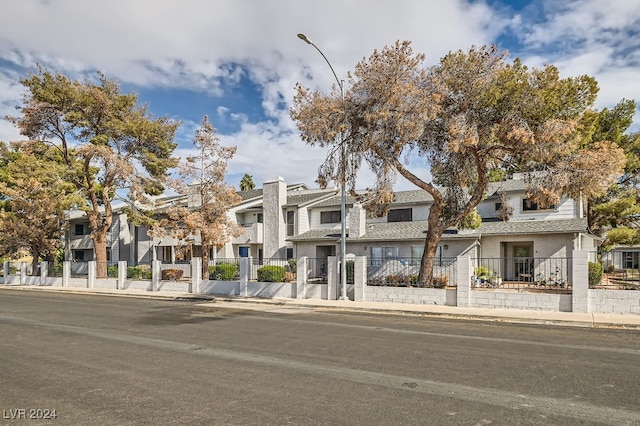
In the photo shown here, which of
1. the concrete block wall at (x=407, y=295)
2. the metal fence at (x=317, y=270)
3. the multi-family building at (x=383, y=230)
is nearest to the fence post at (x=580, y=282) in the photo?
the multi-family building at (x=383, y=230)

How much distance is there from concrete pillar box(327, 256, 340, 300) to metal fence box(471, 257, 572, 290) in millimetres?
5842

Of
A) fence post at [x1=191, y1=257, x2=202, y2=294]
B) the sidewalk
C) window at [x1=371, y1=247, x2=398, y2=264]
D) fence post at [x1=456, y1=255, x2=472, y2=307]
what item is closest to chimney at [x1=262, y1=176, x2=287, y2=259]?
window at [x1=371, y1=247, x2=398, y2=264]

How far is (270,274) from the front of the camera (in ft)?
75.8

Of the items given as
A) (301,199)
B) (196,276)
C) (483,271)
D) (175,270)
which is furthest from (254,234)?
(483,271)

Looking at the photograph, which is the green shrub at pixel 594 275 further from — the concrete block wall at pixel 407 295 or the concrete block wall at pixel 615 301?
the concrete block wall at pixel 407 295

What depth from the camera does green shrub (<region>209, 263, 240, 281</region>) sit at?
83.6 feet

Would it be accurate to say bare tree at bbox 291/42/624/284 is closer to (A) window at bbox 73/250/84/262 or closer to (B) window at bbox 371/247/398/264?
(B) window at bbox 371/247/398/264

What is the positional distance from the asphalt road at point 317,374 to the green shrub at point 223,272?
12282 mm

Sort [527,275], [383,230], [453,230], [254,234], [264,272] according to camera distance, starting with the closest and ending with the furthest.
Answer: [527,275] < [264,272] < [453,230] < [383,230] < [254,234]

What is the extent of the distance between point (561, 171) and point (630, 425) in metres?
13.1

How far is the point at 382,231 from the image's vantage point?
98.8ft

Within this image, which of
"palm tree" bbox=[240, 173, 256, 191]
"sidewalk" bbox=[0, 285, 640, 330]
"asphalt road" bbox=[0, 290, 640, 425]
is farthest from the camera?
"palm tree" bbox=[240, 173, 256, 191]

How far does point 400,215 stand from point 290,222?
9301 millimetres

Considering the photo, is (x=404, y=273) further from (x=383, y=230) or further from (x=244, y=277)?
(x=244, y=277)
